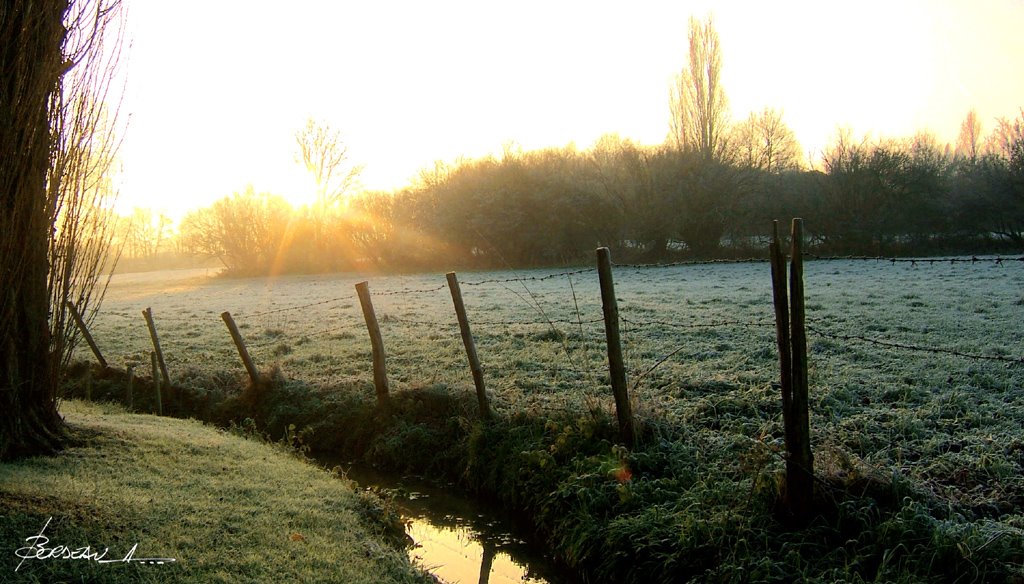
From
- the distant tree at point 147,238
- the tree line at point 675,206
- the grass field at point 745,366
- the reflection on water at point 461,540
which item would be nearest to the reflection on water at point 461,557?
the reflection on water at point 461,540

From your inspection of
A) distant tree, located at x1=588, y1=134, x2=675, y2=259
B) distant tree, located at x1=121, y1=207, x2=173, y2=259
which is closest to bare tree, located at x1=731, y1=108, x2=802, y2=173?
distant tree, located at x1=588, y1=134, x2=675, y2=259

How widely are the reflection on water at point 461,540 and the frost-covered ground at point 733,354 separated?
4.48 ft

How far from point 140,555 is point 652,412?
4602 millimetres

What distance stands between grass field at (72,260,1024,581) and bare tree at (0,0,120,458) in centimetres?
425

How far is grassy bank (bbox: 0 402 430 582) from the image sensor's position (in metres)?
3.88

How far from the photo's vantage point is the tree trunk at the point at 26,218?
4.79m

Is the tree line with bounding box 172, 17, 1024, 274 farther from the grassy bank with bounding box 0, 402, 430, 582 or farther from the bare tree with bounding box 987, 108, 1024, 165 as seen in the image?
the grassy bank with bounding box 0, 402, 430, 582

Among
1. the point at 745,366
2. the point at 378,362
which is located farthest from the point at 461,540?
the point at 745,366

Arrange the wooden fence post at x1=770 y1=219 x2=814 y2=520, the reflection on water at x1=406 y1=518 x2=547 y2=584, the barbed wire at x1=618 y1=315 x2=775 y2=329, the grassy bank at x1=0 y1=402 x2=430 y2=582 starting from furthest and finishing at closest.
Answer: the barbed wire at x1=618 y1=315 x2=775 y2=329 < the reflection on water at x1=406 y1=518 x2=547 y2=584 < the wooden fence post at x1=770 y1=219 x2=814 y2=520 < the grassy bank at x1=0 y1=402 x2=430 y2=582

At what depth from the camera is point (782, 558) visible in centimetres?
452

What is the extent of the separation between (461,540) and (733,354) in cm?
525

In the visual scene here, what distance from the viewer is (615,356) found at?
6363 mm

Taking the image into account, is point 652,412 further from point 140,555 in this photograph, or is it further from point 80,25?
point 80,25

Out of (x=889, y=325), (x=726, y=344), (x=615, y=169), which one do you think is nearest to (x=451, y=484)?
(x=726, y=344)
